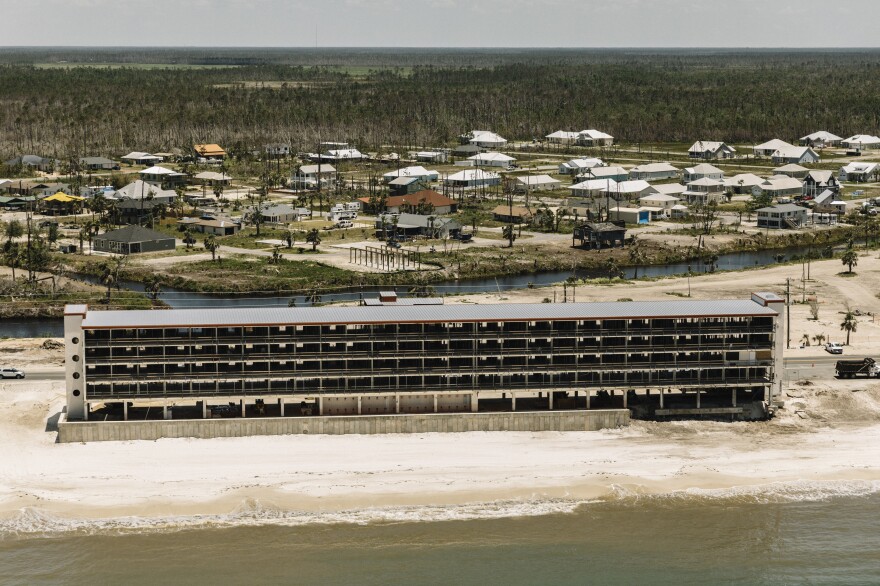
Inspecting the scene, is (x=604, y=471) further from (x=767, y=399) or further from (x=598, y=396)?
(x=767, y=399)

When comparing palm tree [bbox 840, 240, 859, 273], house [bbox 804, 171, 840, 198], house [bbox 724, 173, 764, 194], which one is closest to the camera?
palm tree [bbox 840, 240, 859, 273]

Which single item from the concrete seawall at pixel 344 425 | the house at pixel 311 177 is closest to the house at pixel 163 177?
the house at pixel 311 177

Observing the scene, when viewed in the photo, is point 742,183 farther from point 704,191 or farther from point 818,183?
point 818,183

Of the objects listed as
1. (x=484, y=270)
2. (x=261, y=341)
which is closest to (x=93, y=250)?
(x=484, y=270)

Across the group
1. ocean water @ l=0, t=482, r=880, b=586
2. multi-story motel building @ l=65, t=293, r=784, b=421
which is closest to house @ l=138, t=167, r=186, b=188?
multi-story motel building @ l=65, t=293, r=784, b=421

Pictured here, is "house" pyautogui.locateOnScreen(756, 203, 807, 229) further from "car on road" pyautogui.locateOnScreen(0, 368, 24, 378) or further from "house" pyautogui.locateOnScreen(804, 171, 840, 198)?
"car on road" pyautogui.locateOnScreen(0, 368, 24, 378)

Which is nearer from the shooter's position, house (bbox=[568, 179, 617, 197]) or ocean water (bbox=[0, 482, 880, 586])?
ocean water (bbox=[0, 482, 880, 586])
